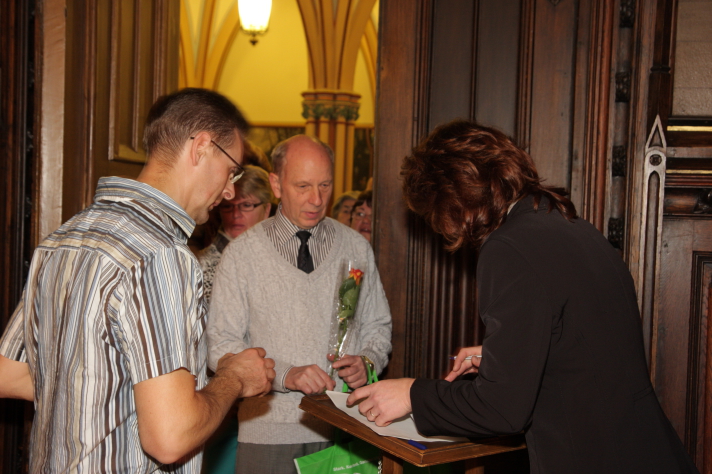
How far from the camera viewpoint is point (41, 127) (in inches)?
111

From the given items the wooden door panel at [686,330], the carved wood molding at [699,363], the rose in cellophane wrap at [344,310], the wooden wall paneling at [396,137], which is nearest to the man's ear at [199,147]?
the rose in cellophane wrap at [344,310]

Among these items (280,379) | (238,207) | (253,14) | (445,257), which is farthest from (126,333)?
(253,14)

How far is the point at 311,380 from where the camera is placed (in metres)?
2.34

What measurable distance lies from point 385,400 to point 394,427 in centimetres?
9

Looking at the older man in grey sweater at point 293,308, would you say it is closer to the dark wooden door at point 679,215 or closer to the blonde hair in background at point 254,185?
the blonde hair in background at point 254,185

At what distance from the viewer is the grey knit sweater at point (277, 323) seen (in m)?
2.50

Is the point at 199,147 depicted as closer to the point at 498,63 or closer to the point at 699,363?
the point at 498,63

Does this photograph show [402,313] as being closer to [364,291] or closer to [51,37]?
[364,291]

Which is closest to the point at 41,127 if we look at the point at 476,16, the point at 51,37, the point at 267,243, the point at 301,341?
the point at 51,37

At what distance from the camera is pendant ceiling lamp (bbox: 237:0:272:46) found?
25.9ft

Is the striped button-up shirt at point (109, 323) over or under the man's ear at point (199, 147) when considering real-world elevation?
under

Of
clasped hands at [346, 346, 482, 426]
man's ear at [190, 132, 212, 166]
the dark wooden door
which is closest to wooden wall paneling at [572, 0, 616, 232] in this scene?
the dark wooden door

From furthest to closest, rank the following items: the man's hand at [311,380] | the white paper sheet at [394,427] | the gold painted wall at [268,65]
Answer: the gold painted wall at [268,65], the man's hand at [311,380], the white paper sheet at [394,427]

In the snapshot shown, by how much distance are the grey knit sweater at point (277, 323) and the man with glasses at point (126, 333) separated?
0.82m
